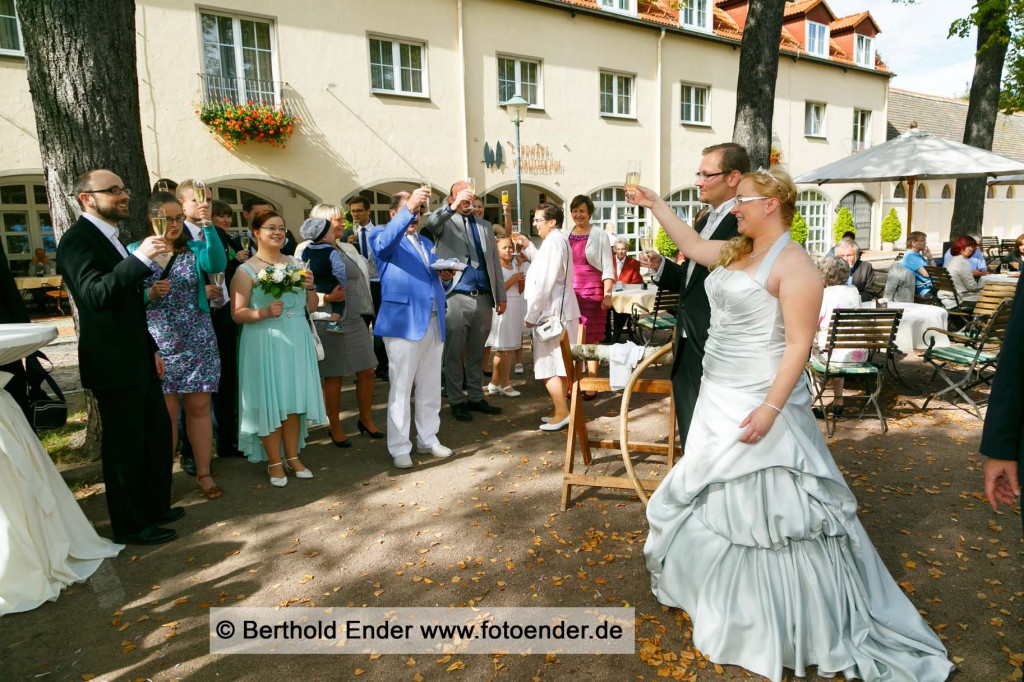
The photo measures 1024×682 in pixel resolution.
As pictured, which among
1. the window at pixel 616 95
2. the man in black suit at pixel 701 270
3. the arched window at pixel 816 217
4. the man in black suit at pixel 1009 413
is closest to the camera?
the man in black suit at pixel 1009 413

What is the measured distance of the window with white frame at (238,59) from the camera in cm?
1318

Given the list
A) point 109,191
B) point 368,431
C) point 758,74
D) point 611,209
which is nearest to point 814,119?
point 611,209

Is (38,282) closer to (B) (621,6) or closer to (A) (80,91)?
(A) (80,91)

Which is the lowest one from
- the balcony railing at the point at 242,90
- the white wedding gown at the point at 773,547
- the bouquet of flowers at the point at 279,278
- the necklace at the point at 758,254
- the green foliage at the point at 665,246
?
the white wedding gown at the point at 773,547

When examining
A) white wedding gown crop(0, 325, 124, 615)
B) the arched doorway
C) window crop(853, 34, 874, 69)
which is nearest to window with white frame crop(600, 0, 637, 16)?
window crop(853, 34, 874, 69)

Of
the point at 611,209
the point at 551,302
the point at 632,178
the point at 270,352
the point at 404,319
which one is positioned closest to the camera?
the point at 632,178

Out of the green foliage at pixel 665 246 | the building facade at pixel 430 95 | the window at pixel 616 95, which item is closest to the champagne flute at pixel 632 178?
the building facade at pixel 430 95

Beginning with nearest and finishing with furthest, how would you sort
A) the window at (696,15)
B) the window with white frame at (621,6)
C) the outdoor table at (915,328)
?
the outdoor table at (915,328), the window with white frame at (621,6), the window at (696,15)

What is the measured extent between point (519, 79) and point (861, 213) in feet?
59.8

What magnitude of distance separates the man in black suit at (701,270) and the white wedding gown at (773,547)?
42 cm

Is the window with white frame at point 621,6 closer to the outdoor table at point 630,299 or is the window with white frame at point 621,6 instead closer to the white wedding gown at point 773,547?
the outdoor table at point 630,299

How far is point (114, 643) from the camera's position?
3094mm

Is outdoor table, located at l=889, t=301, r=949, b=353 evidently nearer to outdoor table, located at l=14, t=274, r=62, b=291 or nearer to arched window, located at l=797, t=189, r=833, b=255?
outdoor table, located at l=14, t=274, r=62, b=291

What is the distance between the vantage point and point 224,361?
18.1 feet
